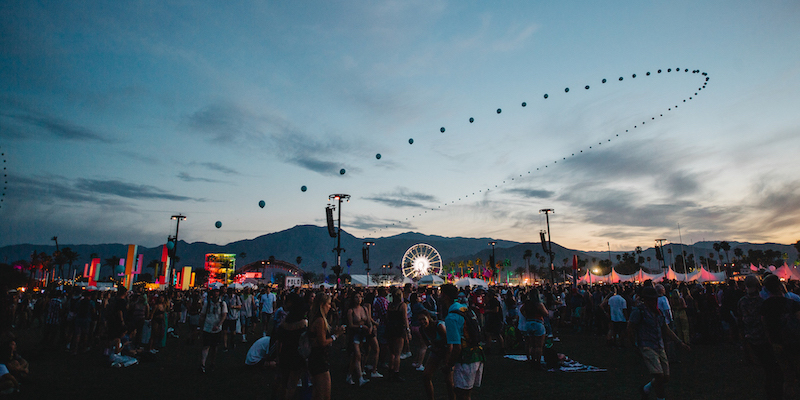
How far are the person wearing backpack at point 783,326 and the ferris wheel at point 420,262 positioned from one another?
6499 cm

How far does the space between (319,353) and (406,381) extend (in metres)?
4.40

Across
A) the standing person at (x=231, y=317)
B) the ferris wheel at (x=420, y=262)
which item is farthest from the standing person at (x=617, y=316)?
the ferris wheel at (x=420, y=262)

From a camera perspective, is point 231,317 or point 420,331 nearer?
point 420,331

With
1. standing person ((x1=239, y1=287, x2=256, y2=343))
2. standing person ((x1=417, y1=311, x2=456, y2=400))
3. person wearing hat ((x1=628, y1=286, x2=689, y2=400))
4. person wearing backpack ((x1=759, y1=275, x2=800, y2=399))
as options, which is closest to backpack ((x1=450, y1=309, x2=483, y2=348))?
standing person ((x1=417, y1=311, x2=456, y2=400))

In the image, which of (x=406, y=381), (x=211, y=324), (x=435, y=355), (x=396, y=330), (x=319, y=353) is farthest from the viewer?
(x=211, y=324)

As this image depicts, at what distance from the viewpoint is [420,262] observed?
2808 inches

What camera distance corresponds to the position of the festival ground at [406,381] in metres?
7.44

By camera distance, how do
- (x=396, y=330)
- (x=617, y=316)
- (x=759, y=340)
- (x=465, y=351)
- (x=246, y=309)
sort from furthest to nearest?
(x=246, y=309) → (x=617, y=316) → (x=396, y=330) → (x=759, y=340) → (x=465, y=351)

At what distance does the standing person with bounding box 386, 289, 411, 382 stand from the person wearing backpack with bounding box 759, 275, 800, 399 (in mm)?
5952

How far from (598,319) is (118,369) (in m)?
16.9

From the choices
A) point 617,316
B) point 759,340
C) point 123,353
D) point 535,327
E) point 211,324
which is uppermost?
point 759,340

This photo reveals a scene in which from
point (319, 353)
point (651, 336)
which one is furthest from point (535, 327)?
point (319, 353)

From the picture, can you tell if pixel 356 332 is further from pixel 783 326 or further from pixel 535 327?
pixel 783 326

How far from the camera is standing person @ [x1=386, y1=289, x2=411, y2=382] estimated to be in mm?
8727
